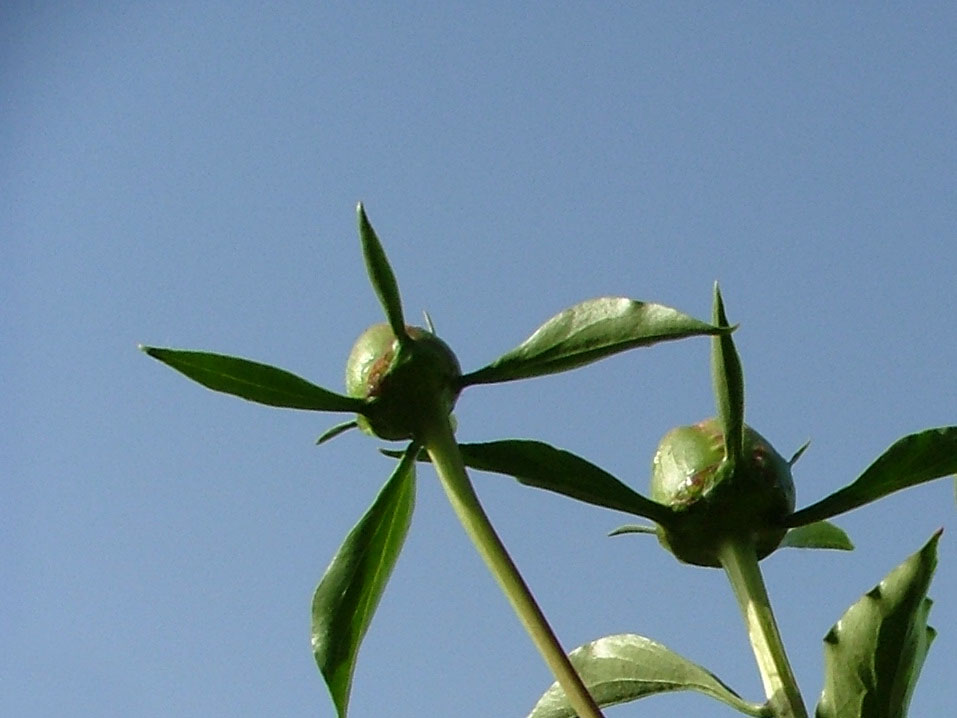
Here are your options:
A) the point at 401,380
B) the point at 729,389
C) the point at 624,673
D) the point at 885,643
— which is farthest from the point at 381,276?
the point at 885,643

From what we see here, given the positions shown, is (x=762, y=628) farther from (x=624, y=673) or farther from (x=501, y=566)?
(x=501, y=566)

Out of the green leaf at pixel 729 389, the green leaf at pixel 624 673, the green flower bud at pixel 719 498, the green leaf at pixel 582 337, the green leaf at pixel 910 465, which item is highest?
the green leaf at pixel 582 337

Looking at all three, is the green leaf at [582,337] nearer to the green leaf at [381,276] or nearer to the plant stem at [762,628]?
the green leaf at [381,276]

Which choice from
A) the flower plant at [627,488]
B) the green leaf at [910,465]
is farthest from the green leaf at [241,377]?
the green leaf at [910,465]

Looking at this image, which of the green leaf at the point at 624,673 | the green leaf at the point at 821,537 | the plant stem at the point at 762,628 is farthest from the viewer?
the green leaf at the point at 821,537

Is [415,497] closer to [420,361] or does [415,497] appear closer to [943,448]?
[420,361]

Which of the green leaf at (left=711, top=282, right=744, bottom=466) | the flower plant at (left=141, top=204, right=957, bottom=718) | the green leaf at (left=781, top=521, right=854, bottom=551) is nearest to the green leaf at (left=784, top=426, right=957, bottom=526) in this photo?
the flower plant at (left=141, top=204, right=957, bottom=718)

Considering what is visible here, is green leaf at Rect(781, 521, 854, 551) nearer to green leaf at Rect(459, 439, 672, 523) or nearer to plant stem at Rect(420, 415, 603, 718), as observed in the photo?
green leaf at Rect(459, 439, 672, 523)

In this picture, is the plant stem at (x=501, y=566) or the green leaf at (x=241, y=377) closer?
the plant stem at (x=501, y=566)

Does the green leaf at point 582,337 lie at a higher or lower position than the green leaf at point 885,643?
higher
